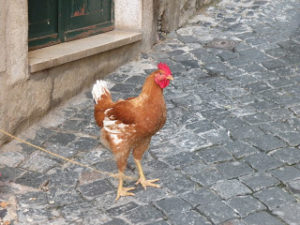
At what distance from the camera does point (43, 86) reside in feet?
19.9

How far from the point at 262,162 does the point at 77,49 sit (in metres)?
2.78

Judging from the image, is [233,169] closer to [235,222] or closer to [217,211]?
[217,211]

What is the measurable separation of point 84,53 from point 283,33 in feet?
12.2

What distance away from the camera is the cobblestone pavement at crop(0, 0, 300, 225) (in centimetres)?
446

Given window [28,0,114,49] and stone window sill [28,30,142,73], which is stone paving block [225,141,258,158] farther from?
window [28,0,114,49]

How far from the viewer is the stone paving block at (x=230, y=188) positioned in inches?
184

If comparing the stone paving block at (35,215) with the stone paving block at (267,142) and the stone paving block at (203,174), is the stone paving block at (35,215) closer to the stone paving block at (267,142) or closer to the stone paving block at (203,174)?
the stone paving block at (203,174)

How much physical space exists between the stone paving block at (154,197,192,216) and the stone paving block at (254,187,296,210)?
66cm

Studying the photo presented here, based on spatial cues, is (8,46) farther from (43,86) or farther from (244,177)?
(244,177)

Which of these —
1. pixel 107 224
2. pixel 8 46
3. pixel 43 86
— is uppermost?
pixel 8 46

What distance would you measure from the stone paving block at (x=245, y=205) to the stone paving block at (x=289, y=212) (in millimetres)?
140

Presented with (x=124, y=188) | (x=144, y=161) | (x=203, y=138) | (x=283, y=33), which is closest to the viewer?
(x=124, y=188)

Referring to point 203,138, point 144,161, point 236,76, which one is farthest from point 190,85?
point 144,161

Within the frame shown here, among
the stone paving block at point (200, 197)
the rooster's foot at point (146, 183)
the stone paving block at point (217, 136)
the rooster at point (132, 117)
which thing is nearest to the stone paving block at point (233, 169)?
the stone paving block at point (200, 197)
